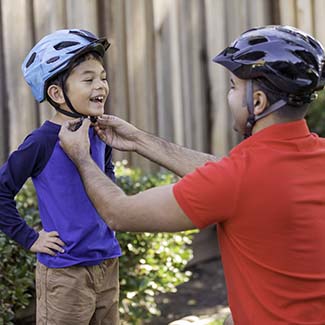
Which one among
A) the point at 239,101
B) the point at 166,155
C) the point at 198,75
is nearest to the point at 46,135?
the point at 166,155

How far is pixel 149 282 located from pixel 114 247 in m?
1.61

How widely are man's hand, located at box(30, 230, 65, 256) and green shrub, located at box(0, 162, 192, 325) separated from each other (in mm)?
888

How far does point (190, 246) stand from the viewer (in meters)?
7.85

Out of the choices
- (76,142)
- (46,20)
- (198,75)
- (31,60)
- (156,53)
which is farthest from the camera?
(198,75)

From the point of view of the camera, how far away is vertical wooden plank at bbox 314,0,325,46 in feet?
29.2

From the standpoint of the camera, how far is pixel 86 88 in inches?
168

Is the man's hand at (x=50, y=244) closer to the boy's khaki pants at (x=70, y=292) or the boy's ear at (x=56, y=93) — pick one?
the boy's khaki pants at (x=70, y=292)

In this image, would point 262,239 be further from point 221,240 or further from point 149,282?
point 149,282

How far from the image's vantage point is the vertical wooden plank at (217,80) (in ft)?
26.7

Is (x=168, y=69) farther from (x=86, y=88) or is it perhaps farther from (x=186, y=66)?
(x=86, y=88)

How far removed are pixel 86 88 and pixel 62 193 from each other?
1.58 feet

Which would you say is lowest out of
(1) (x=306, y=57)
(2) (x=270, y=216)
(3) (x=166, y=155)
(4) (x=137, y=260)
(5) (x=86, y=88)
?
(4) (x=137, y=260)

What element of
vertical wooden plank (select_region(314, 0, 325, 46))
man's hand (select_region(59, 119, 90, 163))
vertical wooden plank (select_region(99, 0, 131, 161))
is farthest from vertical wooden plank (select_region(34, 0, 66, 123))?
vertical wooden plank (select_region(314, 0, 325, 46))

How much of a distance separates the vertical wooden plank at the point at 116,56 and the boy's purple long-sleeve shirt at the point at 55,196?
2937 mm
